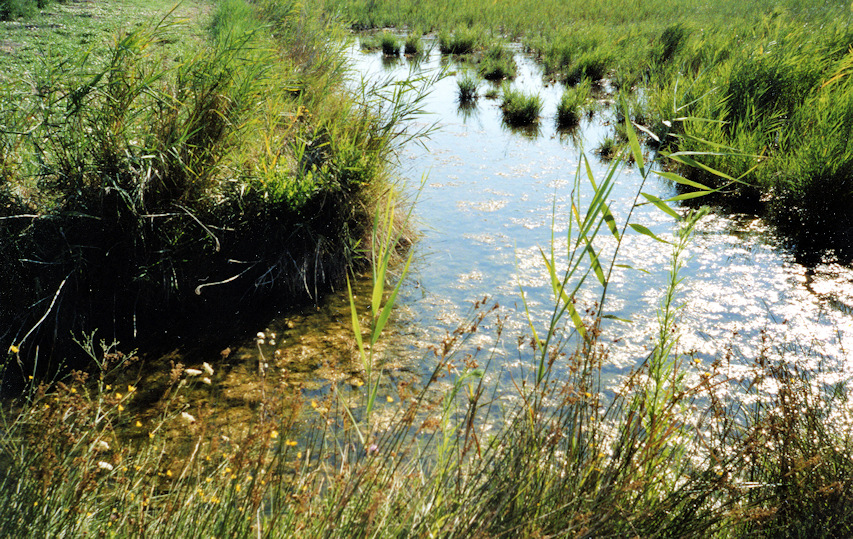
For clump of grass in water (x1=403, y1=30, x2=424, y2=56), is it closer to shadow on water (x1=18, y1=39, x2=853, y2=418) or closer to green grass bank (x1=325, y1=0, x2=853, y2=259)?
green grass bank (x1=325, y1=0, x2=853, y2=259)

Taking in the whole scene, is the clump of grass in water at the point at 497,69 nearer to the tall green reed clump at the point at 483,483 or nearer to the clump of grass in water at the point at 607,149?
the clump of grass in water at the point at 607,149

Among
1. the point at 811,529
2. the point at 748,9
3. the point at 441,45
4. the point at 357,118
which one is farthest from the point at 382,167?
the point at 748,9

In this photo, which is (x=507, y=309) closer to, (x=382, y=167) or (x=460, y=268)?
(x=460, y=268)

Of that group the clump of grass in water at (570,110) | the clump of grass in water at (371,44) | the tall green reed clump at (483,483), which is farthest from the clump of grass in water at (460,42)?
the tall green reed clump at (483,483)

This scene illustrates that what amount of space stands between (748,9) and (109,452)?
1856cm

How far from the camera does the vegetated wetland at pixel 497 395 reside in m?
1.41

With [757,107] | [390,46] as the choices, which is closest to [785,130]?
[757,107]

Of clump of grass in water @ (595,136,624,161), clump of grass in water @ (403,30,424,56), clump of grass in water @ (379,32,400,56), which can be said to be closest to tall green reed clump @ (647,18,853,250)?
clump of grass in water @ (595,136,624,161)

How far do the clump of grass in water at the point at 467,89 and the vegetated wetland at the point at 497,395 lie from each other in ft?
6.31

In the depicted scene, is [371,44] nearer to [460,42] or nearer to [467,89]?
[460,42]

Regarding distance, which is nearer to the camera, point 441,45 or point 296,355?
point 296,355

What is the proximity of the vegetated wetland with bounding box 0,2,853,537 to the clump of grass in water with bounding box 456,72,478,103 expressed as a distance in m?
1.92

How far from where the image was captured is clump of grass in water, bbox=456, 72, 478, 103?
8.98 meters

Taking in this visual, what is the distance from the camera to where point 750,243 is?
176 inches
